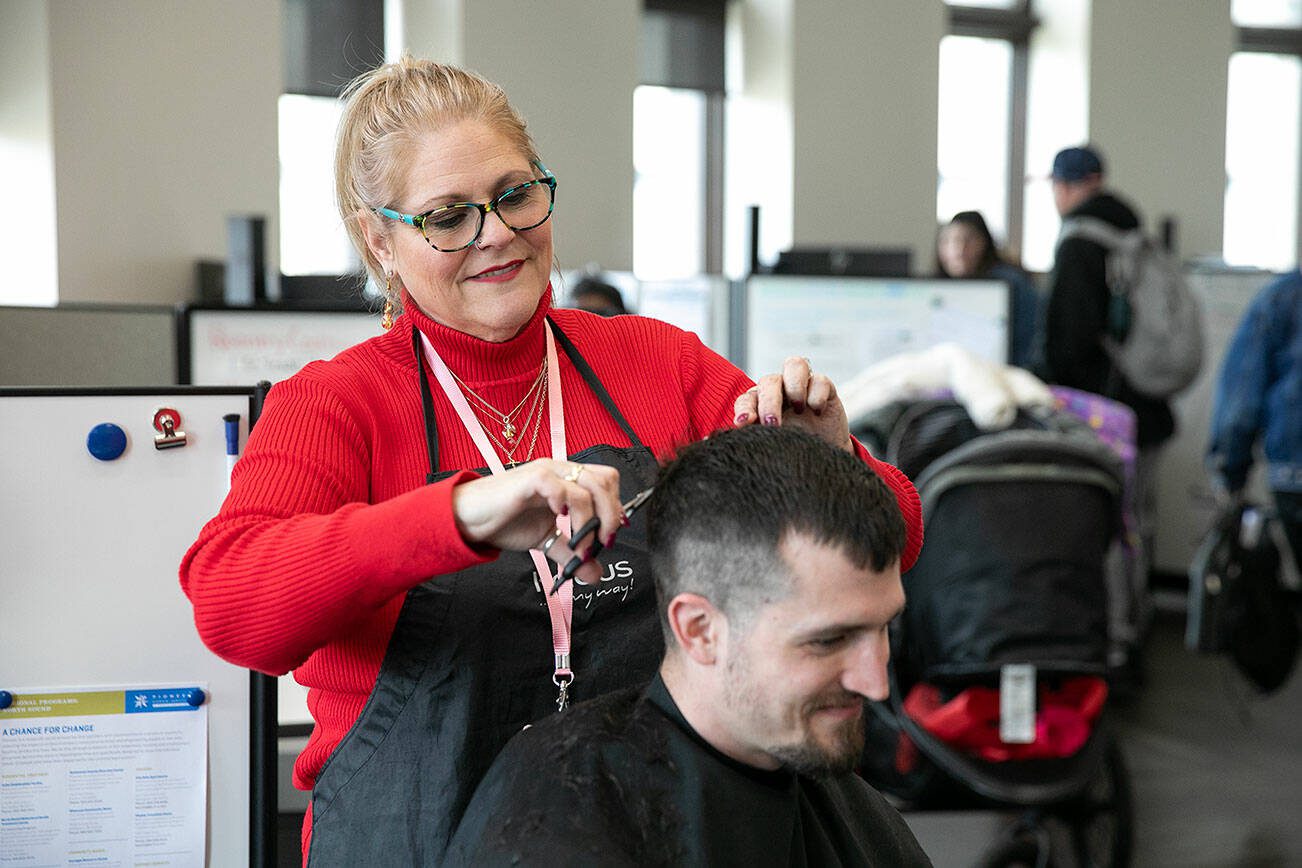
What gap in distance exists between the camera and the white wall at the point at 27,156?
488cm

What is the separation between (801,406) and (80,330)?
1522mm

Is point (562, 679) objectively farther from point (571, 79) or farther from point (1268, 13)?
point (1268, 13)

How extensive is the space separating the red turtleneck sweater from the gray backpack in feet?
11.8

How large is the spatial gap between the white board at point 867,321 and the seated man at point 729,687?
315 cm

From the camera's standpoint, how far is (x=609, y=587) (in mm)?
1275

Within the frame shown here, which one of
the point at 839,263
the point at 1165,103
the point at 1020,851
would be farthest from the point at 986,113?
the point at 1020,851

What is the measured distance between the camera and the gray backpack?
15.5ft

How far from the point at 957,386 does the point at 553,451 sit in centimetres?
188

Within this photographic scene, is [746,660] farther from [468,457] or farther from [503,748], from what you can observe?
[468,457]

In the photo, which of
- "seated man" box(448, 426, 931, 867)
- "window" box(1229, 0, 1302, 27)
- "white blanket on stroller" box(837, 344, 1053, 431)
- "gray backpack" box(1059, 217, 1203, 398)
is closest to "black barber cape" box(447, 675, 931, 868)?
"seated man" box(448, 426, 931, 867)

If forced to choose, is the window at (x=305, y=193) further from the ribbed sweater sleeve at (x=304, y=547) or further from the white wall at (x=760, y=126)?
the ribbed sweater sleeve at (x=304, y=547)

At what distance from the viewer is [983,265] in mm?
5406

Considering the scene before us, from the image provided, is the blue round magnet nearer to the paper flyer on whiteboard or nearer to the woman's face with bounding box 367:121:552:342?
the paper flyer on whiteboard

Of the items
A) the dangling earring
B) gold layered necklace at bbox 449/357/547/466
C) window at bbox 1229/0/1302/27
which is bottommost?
gold layered necklace at bbox 449/357/547/466
